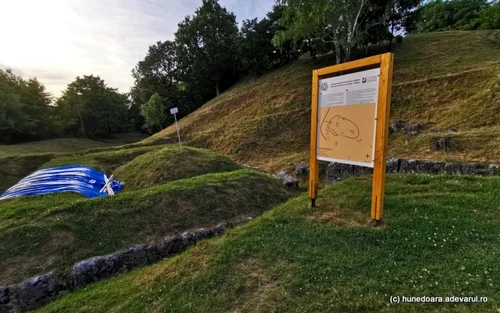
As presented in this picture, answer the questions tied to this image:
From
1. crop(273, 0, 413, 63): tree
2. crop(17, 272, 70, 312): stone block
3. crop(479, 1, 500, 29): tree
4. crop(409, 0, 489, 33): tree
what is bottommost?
crop(17, 272, 70, 312): stone block

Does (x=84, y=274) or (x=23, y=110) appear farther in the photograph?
(x=23, y=110)

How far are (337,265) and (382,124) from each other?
1.86 m

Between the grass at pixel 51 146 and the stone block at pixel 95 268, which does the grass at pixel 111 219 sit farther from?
the grass at pixel 51 146

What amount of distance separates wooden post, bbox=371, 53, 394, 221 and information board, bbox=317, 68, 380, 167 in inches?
2.7

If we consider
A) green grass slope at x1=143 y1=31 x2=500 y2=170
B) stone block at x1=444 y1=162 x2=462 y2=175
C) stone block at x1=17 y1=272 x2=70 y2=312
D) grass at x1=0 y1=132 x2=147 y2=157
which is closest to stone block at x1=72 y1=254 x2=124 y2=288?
stone block at x1=17 y1=272 x2=70 y2=312

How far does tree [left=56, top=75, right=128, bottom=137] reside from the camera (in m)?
33.4

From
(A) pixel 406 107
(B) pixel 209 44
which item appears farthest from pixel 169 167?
(B) pixel 209 44

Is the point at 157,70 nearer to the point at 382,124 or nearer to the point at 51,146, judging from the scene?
the point at 51,146

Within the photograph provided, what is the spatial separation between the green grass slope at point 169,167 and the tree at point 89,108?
93.7ft

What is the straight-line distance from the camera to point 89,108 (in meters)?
35.1

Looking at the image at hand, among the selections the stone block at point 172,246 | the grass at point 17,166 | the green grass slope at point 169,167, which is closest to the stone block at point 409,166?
the stone block at point 172,246

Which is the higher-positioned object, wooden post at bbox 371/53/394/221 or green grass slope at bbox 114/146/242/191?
wooden post at bbox 371/53/394/221

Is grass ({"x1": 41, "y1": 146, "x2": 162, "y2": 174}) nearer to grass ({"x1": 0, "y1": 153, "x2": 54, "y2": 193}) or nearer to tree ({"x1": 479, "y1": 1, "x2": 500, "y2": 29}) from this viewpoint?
grass ({"x1": 0, "y1": 153, "x2": 54, "y2": 193})

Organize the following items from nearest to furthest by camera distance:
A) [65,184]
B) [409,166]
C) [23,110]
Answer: [409,166], [65,184], [23,110]
